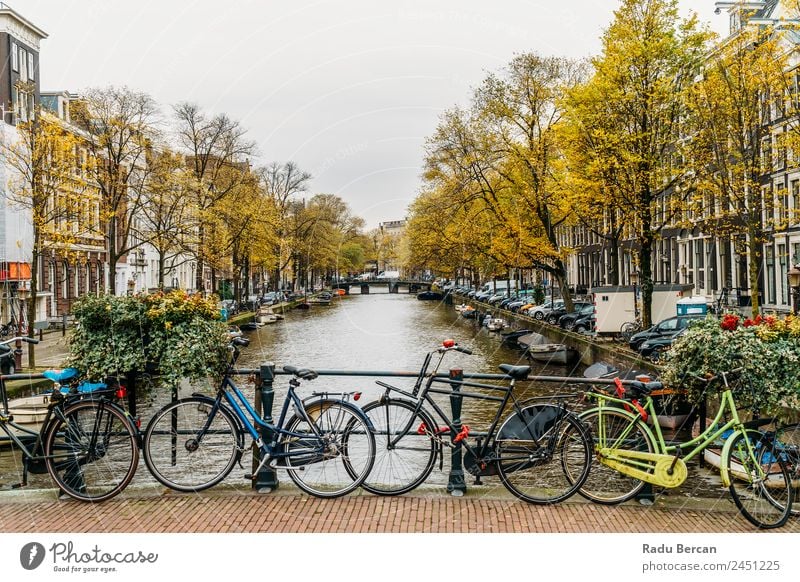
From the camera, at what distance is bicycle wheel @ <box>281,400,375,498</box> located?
6750mm

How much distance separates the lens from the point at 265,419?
6.98 m

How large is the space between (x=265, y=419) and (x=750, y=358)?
426cm

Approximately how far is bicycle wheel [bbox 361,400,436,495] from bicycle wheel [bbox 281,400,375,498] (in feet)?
0.39

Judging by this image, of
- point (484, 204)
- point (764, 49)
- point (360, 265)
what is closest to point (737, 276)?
point (484, 204)

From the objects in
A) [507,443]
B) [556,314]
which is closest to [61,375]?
[507,443]

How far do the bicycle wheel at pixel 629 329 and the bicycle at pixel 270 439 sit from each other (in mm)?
24979

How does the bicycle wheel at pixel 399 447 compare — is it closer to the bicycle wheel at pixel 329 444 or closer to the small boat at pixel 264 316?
the bicycle wheel at pixel 329 444

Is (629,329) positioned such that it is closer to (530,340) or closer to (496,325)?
(530,340)

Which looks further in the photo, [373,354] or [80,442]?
[373,354]

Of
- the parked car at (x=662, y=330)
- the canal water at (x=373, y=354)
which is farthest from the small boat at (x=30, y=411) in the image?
the parked car at (x=662, y=330)

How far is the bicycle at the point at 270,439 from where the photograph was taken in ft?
22.3

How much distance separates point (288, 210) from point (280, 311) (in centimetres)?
927

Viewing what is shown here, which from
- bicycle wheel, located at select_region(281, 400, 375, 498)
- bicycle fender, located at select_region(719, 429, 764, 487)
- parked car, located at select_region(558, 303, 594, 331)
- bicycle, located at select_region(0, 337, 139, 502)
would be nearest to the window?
parked car, located at select_region(558, 303, 594, 331)

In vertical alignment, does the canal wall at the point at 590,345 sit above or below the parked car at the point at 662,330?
below
